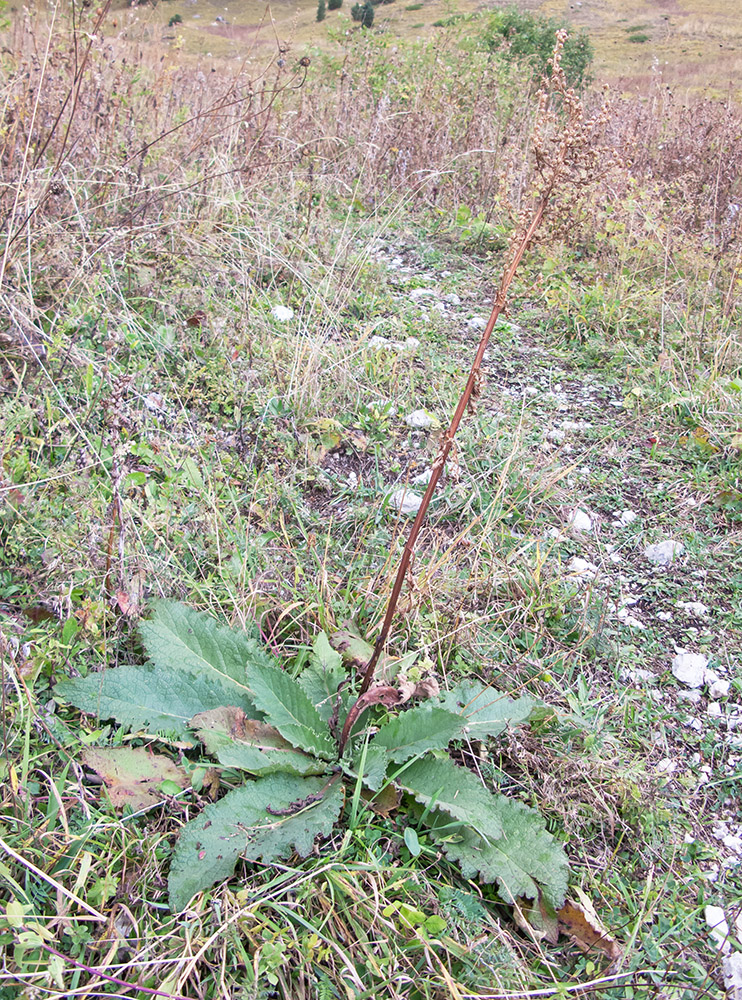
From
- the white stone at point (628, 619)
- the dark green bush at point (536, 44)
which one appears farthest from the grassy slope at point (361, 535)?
the dark green bush at point (536, 44)

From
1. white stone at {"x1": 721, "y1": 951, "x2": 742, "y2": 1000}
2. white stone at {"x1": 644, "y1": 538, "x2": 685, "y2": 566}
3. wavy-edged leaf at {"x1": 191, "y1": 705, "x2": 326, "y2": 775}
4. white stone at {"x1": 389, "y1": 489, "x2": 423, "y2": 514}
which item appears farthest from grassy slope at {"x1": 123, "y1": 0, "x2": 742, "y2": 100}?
white stone at {"x1": 721, "y1": 951, "x2": 742, "y2": 1000}

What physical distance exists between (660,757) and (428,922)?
808 millimetres

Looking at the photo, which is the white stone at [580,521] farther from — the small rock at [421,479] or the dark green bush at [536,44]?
the dark green bush at [536,44]

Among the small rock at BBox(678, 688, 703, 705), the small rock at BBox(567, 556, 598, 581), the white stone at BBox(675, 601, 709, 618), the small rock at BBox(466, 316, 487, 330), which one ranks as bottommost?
the small rock at BBox(678, 688, 703, 705)

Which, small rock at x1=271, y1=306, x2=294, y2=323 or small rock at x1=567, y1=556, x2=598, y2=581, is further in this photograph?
small rock at x1=271, y1=306, x2=294, y2=323

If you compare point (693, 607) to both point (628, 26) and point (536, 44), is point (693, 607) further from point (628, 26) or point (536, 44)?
point (628, 26)

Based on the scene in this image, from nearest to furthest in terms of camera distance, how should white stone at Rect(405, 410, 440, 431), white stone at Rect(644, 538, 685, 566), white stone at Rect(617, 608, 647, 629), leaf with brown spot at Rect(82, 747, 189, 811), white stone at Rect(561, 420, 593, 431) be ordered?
leaf with brown spot at Rect(82, 747, 189, 811) → white stone at Rect(617, 608, 647, 629) → white stone at Rect(644, 538, 685, 566) → white stone at Rect(405, 410, 440, 431) → white stone at Rect(561, 420, 593, 431)

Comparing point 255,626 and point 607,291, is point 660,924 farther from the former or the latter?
point 607,291

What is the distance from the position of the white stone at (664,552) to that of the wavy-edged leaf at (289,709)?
1.38 meters

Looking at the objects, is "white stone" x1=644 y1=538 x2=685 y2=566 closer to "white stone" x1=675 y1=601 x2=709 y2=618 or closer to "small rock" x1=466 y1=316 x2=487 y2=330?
"white stone" x1=675 y1=601 x2=709 y2=618

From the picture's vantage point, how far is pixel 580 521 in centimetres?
235

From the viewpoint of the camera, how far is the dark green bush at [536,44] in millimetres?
7434

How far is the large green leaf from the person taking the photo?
4.02ft

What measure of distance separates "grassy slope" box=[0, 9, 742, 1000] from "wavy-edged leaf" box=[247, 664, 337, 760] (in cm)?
22
